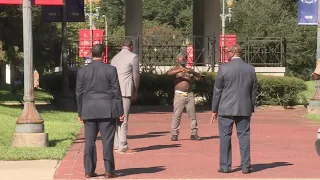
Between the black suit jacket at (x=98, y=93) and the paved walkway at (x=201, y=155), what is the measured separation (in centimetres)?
107

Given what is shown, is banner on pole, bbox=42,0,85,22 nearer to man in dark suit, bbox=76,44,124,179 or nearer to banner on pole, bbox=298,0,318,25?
banner on pole, bbox=298,0,318,25

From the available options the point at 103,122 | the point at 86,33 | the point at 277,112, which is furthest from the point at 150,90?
the point at 103,122

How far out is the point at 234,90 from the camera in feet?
33.4

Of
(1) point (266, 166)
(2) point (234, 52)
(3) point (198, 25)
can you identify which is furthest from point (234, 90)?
(3) point (198, 25)

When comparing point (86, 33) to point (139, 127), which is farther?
point (86, 33)

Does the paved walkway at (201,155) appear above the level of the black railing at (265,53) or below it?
below

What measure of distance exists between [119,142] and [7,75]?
6127 cm

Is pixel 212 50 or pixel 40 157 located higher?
pixel 212 50

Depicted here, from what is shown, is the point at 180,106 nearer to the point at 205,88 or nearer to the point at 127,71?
the point at 127,71

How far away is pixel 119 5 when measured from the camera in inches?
3760

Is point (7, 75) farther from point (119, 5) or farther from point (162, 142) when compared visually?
point (162, 142)

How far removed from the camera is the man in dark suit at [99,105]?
9.49 meters

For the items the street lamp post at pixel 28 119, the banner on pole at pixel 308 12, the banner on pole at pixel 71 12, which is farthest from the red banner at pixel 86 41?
the street lamp post at pixel 28 119

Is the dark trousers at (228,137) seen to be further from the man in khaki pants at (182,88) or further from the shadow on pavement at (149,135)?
the shadow on pavement at (149,135)
